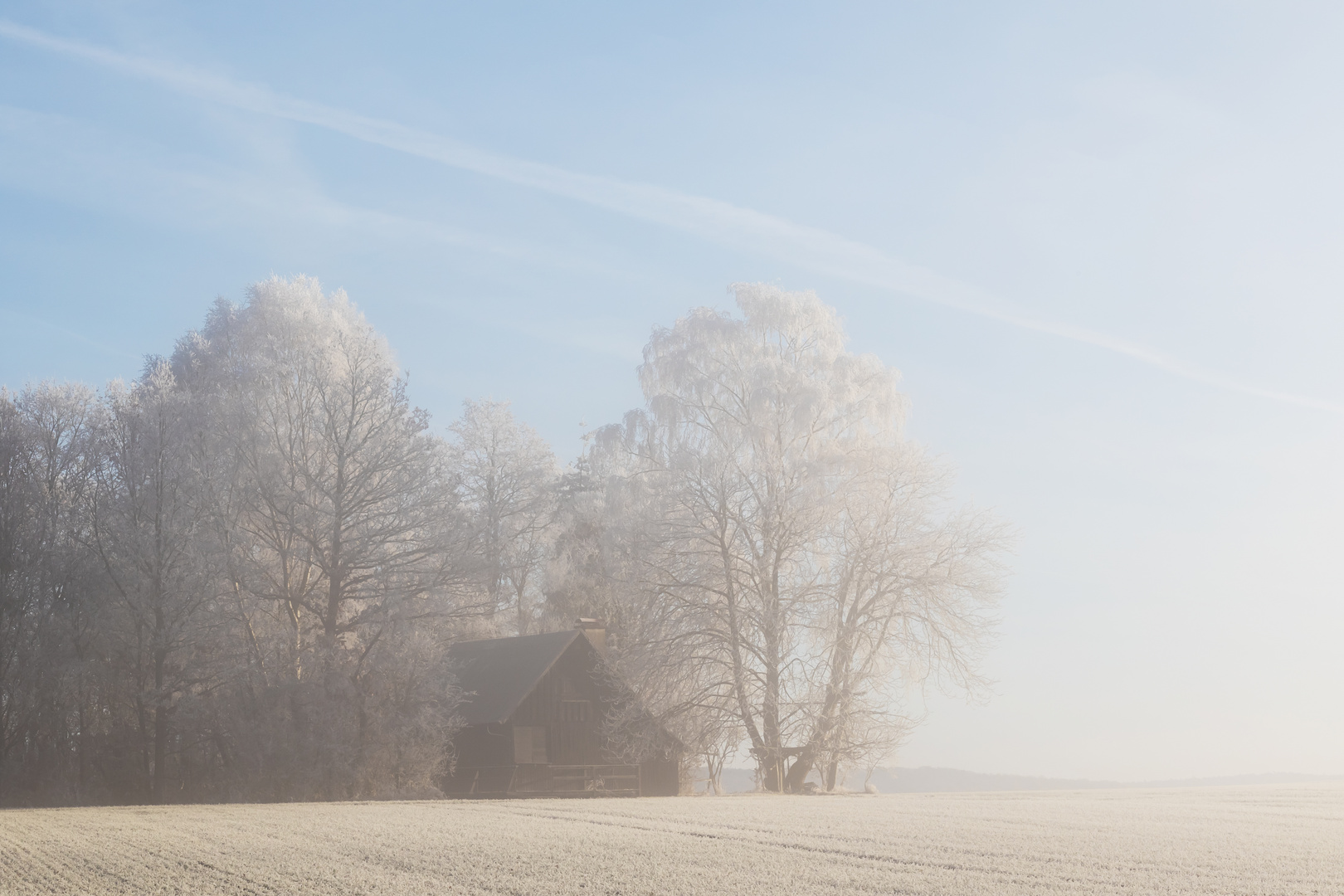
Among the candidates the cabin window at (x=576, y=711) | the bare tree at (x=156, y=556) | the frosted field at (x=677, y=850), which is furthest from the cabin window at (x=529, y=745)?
the frosted field at (x=677, y=850)

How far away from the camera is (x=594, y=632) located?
35.6 meters

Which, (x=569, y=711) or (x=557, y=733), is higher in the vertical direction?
(x=569, y=711)

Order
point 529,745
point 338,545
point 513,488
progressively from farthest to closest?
1. point 513,488
2. point 529,745
3. point 338,545

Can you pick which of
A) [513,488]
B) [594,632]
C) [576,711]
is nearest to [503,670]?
[576,711]

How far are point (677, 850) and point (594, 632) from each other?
21.9 m

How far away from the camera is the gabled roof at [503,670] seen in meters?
32.8

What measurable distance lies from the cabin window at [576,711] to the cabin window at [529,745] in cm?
78

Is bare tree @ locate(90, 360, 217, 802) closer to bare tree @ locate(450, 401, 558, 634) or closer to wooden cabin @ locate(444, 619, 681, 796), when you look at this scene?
wooden cabin @ locate(444, 619, 681, 796)

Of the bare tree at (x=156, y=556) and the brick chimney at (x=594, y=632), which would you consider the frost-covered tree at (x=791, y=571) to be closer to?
the brick chimney at (x=594, y=632)

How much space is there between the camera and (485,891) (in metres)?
10.7

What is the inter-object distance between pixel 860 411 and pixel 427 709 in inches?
563

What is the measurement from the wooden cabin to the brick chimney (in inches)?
4.9

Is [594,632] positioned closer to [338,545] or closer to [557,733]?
[557,733]

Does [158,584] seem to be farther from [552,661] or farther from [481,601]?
[552,661]
